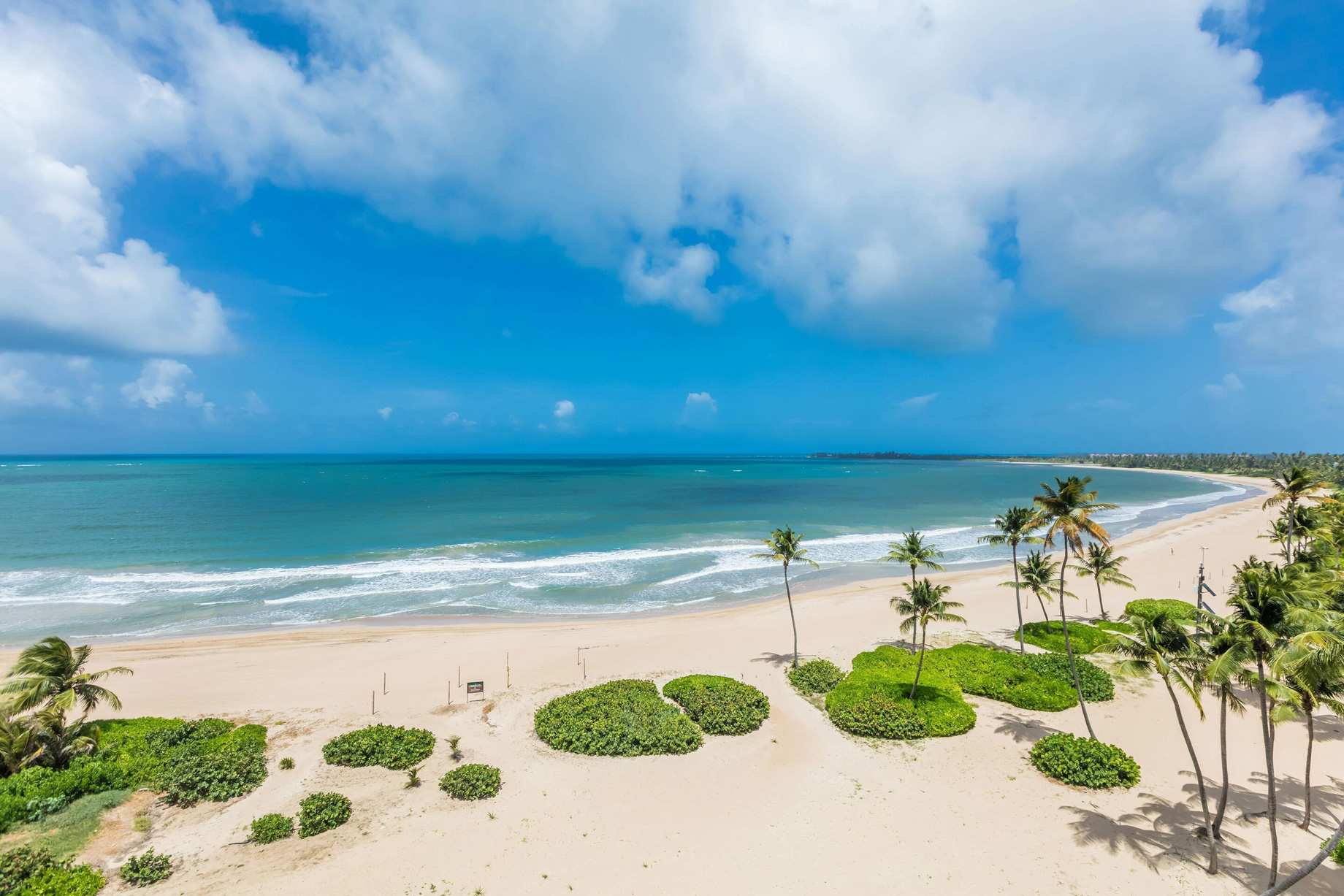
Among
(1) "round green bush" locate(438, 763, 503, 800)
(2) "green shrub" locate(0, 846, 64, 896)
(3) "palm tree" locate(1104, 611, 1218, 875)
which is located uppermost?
(3) "palm tree" locate(1104, 611, 1218, 875)

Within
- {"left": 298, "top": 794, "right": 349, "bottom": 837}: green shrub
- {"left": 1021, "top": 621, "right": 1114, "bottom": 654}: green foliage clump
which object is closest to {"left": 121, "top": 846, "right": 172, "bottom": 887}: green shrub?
{"left": 298, "top": 794, "right": 349, "bottom": 837}: green shrub

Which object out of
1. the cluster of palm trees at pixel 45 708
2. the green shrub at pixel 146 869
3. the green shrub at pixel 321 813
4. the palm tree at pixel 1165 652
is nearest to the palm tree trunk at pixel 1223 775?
the palm tree at pixel 1165 652

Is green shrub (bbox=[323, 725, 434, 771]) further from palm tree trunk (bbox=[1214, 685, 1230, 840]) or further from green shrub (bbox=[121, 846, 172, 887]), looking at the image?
palm tree trunk (bbox=[1214, 685, 1230, 840])

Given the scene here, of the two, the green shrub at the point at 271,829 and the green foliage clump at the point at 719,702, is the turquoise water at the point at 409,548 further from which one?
the green shrub at the point at 271,829

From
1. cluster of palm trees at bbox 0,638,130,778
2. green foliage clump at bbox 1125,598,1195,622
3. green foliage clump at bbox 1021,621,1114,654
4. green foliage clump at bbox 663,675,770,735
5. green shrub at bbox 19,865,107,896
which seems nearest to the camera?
green shrub at bbox 19,865,107,896

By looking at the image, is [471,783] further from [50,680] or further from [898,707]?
[898,707]

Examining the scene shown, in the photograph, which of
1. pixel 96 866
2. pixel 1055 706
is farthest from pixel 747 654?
pixel 96 866
